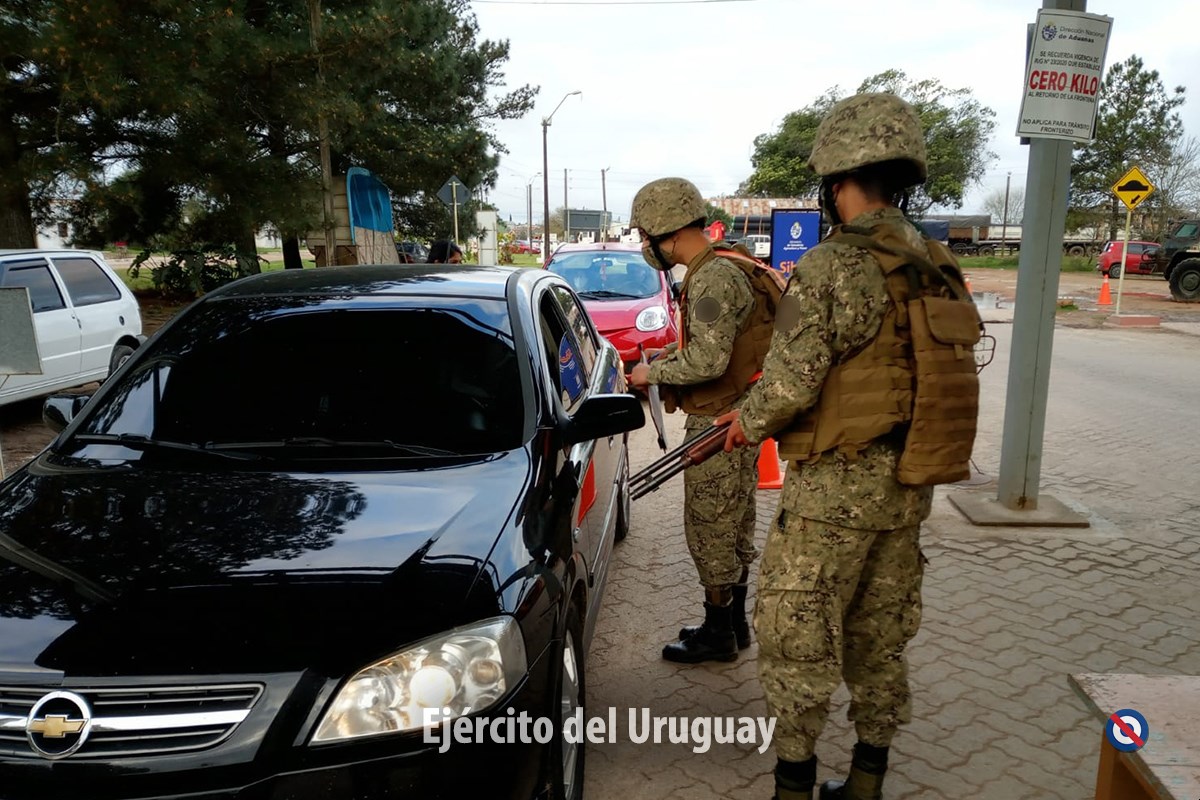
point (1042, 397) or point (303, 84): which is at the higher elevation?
point (303, 84)

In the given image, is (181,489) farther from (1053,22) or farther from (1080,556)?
(1053,22)

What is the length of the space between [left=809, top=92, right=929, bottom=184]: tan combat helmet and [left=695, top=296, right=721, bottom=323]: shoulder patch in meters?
0.83

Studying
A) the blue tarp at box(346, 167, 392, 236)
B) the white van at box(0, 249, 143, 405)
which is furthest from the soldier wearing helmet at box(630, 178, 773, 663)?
the blue tarp at box(346, 167, 392, 236)

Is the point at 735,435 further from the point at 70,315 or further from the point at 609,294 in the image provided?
the point at 70,315

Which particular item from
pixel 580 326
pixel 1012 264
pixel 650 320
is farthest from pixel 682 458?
pixel 1012 264

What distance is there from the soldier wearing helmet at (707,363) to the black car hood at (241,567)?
41.5 inches

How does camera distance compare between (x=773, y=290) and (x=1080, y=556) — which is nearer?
(x=773, y=290)

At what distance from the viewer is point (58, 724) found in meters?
1.57

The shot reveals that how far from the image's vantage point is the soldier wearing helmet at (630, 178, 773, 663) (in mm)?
3137

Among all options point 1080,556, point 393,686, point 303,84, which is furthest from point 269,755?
point 303,84

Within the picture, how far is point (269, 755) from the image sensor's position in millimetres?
1559

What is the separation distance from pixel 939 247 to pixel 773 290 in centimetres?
102

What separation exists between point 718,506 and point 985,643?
58.5 inches

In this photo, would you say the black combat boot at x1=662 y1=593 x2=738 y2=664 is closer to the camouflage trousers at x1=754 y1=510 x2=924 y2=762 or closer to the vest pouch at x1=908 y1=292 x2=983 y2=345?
the camouflage trousers at x1=754 y1=510 x2=924 y2=762
